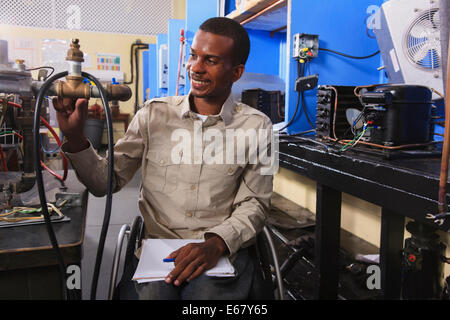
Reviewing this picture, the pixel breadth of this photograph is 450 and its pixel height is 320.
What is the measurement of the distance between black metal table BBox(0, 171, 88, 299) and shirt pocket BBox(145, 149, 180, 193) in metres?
0.36

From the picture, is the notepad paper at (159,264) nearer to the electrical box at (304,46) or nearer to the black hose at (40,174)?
the black hose at (40,174)

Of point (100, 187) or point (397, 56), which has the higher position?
point (397, 56)

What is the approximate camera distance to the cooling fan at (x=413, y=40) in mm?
1264

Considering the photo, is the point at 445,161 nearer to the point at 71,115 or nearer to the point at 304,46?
the point at 71,115

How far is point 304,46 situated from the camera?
184cm

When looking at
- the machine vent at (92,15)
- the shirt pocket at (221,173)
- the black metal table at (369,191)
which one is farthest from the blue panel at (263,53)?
the machine vent at (92,15)

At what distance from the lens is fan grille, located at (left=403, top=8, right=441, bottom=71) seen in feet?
4.14

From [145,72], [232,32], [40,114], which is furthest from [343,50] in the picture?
[145,72]

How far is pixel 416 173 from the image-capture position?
0.95 meters

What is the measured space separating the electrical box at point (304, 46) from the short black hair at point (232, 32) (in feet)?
2.26
